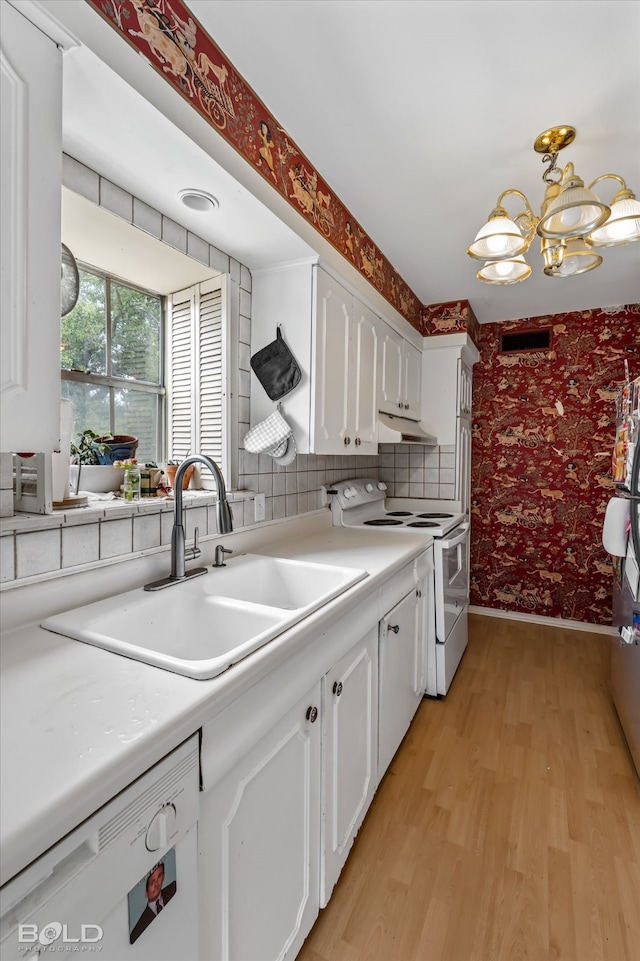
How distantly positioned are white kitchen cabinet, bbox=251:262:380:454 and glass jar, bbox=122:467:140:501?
605 mm

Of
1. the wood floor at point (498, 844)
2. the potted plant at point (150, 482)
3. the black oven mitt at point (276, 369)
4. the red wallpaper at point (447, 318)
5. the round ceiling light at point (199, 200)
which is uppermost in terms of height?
the red wallpaper at point (447, 318)

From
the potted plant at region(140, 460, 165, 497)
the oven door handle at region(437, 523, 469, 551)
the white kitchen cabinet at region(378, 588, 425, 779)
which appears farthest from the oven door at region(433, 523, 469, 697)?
the potted plant at region(140, 460, 165, 497)

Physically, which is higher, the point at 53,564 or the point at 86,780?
the point at 53,564

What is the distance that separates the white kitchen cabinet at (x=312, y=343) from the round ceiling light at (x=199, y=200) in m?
0.46

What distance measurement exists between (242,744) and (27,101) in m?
1.21

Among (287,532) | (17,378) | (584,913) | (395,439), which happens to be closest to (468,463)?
(395,439)

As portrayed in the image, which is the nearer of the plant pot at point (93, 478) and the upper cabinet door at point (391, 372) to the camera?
the plant pot at point (93, 478)

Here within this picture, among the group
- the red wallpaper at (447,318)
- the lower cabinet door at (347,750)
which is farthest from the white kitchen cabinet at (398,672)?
the red wallpaper at (447,318)

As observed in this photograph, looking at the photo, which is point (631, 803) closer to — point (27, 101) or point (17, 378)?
point (17, 378)

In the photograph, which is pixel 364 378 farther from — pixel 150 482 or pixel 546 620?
pixel 546 620

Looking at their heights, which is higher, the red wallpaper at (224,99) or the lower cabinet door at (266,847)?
the red wallpaper at (224,99)

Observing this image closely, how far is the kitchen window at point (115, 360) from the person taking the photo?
4.86ft

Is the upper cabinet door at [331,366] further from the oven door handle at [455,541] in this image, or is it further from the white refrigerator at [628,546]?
the white refrigerator at [628,546]

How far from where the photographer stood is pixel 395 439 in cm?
246
